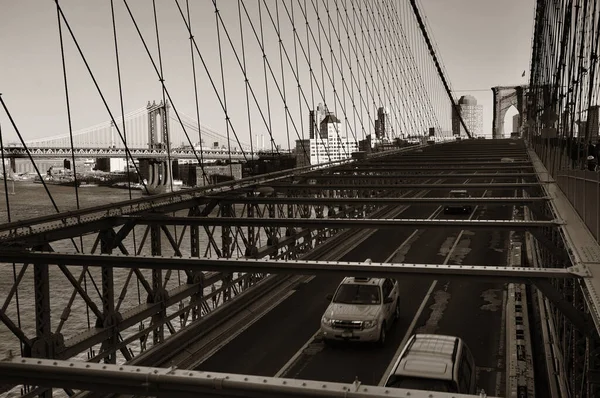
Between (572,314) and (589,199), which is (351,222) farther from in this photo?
(572,314)

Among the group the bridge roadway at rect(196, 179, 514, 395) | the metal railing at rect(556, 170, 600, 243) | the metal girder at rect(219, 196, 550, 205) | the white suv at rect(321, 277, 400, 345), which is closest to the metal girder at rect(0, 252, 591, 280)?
the metal railing at rect(556, 170, 600, 243)

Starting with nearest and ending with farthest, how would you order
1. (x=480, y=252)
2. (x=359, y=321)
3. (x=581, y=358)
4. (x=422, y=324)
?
1. (x=581, y=358)
2. (x=359, y=321)
3. (x=422, y=324)
4. (x=480, y=252)

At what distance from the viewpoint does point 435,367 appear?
10.9m

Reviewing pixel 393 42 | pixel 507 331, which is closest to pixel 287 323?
pixel 507 331

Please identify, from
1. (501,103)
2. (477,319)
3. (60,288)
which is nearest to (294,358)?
(477,319)

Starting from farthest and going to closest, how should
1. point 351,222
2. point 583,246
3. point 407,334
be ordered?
point 407,334 < point 351,222 < point 583,246

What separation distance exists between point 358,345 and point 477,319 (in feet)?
12.6

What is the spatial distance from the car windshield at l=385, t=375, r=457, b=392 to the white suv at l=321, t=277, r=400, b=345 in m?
4.29

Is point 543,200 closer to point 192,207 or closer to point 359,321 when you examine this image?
point 359,321

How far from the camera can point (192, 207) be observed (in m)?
15.1

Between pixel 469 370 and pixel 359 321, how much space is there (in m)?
3.79

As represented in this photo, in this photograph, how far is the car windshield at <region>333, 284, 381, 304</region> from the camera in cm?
1606

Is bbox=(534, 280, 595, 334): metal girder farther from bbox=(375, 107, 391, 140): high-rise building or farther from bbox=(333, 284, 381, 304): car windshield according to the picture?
bbox=(375, 107, 391, 140): high-rise building

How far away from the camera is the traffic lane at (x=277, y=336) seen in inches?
548
